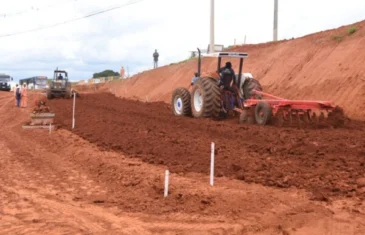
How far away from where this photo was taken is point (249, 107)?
44.2 ft

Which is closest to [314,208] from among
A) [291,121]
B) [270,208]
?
[270,208]

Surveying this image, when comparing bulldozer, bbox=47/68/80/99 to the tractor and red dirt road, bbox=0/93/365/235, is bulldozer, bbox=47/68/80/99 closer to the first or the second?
the tractor

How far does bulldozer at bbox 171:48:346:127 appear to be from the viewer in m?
12.3

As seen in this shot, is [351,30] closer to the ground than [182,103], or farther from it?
farther from it

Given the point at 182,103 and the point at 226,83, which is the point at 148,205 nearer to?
the point at 226,83

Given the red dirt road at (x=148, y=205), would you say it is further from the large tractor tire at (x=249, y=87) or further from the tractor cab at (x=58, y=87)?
the tractor cab at (x=58, y=87)

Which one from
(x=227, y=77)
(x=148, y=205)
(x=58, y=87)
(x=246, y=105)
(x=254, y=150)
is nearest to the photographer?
(x=148, y=205)

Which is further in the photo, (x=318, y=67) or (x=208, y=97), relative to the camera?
(x=318, y=67)

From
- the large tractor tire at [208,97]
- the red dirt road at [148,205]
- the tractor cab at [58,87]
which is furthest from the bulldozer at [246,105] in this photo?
the tractor cab at [58,87]

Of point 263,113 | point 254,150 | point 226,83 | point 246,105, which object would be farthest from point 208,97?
point 254,150

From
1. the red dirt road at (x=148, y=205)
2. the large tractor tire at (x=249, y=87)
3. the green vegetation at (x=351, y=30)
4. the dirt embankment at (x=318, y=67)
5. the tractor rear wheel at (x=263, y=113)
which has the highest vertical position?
the green vegetation at (x=351, y=30)

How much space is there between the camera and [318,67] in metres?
20.4

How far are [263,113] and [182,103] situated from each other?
13.8 ft

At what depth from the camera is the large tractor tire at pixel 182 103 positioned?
16.1 m
